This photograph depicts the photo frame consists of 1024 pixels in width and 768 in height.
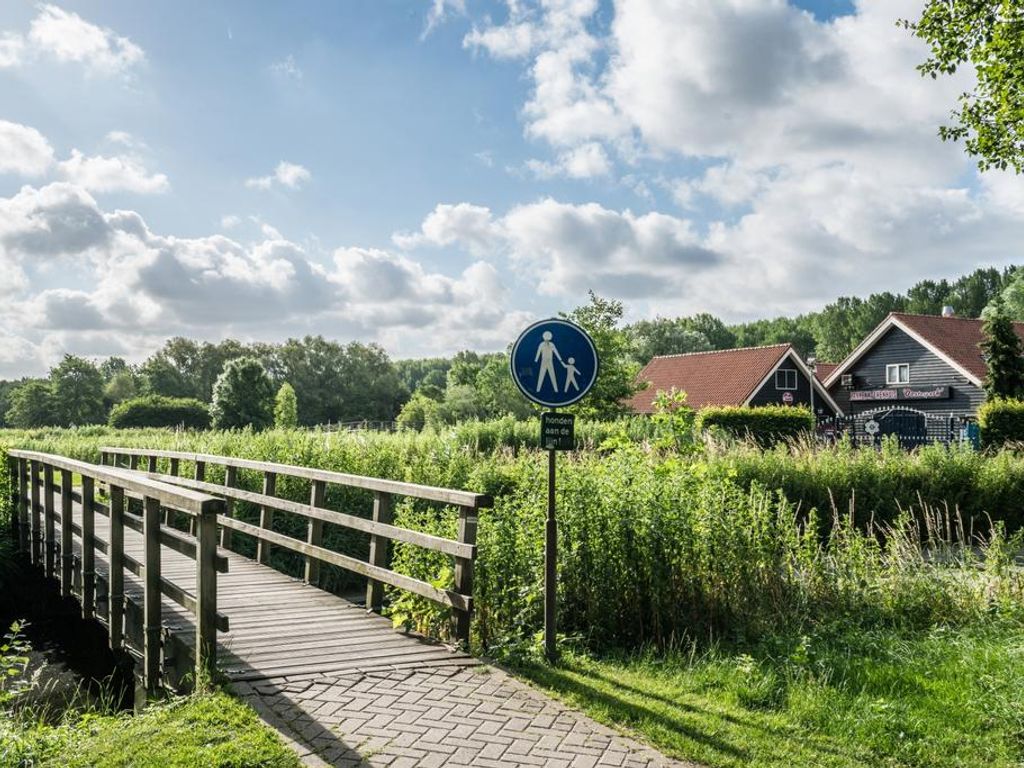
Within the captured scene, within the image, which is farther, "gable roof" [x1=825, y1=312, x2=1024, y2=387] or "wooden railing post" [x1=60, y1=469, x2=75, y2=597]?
"gable roof" [x1=825, y1=312, x2=1024, y2=387]

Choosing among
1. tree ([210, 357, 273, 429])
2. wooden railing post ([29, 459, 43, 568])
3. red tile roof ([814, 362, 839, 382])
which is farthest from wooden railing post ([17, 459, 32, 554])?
tree ([210, 357, 273, 429])

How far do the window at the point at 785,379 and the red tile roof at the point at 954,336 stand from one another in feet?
17.0

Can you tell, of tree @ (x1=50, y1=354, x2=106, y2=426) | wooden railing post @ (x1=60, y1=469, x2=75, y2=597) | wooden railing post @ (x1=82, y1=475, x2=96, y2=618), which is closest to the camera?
wooden railing post @ (x1=82, y1=475, x2=96, y2=618)

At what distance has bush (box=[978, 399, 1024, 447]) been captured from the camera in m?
25.7

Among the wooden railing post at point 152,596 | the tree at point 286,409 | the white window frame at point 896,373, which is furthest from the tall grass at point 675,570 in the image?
the tree at point 286,409

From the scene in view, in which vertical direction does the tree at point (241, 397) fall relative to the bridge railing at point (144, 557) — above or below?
above

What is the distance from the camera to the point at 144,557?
7086 millimetres

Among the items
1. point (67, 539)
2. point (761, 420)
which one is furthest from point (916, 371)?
point (67, 539)

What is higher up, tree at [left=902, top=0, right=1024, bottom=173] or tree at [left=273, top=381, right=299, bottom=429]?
tree at [left=902, top=0, right=1024, bottom=173]

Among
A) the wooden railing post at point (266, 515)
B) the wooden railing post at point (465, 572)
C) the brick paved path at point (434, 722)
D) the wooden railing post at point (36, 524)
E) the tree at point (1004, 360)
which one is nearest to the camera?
the brick paved path at point (434, 722)

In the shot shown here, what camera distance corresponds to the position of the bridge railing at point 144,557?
18.9 feet

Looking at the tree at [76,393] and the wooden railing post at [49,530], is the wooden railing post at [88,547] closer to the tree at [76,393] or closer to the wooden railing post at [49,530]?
the wooden railing post at [49,530]

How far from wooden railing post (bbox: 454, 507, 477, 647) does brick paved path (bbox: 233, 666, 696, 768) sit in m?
0.52

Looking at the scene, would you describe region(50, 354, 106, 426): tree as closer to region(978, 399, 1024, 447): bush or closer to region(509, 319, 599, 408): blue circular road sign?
region(978, 399, 1024, 447): bush
